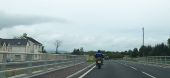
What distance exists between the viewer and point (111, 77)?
2206 cm

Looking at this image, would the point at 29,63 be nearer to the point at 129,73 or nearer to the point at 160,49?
the point at 129,73

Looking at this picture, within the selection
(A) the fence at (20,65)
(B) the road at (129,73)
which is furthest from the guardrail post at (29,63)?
(B) the road at (129,73)

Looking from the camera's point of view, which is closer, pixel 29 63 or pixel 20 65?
pixel 20 65

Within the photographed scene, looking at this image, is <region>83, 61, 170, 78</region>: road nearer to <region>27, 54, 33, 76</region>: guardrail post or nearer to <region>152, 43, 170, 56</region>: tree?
<region>27, 54, 33, 76</region>: guardrail post

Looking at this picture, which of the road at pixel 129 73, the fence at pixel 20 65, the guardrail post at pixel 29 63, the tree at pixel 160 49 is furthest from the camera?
the tree at pixel 160 49

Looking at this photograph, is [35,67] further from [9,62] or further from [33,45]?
[33,45]

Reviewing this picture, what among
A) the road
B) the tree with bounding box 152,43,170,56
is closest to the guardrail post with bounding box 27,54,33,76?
the road

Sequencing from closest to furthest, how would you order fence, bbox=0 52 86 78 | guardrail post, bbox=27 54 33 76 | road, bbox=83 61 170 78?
1. fence, bbox=0 52 86 78
2. guardrail post, bbox=27 54 33 76
3. road, bbox=83 61 170 78

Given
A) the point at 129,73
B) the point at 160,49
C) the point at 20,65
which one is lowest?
the point at 129,73

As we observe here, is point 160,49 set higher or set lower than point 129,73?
higher

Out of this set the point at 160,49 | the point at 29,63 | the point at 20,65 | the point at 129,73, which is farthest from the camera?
the point at 160,49

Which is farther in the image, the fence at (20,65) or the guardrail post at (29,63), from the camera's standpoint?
the guardrail post at (29,63)

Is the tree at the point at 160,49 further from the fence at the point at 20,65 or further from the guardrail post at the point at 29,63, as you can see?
the guardrail post at the point at 29,63

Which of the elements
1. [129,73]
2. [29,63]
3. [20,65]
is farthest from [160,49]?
[20,65]
